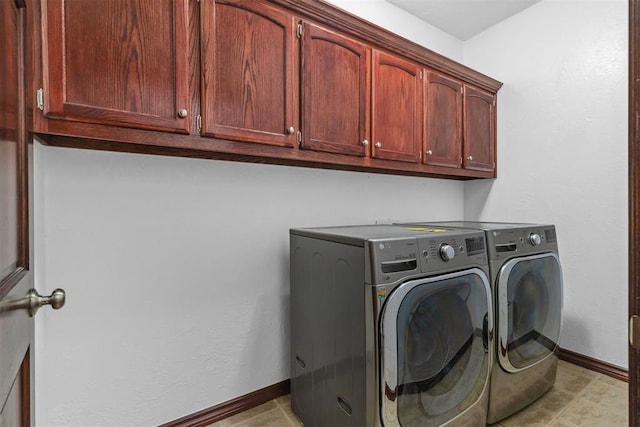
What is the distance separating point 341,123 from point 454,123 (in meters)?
1.02

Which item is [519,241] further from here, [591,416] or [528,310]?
[591,416]

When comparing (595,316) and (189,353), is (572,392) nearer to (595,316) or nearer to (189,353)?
(595,316)

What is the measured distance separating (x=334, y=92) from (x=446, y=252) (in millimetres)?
964

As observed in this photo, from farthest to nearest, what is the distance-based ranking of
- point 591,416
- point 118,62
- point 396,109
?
point 396,109
point 591,416
point 118,62

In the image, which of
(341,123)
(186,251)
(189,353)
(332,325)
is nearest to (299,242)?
(332,325)

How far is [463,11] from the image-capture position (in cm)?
242

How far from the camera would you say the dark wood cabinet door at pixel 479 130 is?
92.1 inches

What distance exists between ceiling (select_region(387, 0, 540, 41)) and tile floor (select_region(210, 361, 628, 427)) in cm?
260

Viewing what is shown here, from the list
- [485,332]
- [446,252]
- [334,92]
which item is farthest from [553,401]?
[334,92]

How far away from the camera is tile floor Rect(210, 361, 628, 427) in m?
1.61

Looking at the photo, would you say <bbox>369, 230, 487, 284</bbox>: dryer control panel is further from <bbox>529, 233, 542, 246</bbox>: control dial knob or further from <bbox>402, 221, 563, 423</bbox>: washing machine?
<bbox>529, 233, 542, 246</bbox>: control dial knob

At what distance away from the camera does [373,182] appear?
2.27 metres

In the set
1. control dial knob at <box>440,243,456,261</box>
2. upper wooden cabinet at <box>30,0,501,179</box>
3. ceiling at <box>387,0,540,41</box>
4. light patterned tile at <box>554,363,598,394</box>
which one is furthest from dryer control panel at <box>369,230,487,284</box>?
ceiling at <box>387,0,540,41</box>

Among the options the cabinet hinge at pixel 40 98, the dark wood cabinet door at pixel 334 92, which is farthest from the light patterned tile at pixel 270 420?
the cabinet hinge at pixel 40 98
